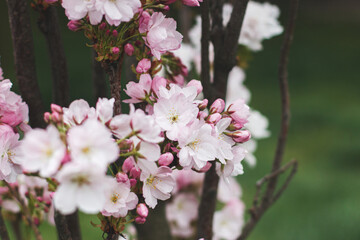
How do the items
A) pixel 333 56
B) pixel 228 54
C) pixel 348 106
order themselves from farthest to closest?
pixel 333 56
pixel 348 106
pixel 228 54

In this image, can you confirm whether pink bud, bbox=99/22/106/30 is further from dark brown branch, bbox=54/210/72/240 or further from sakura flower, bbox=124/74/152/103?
dark brown branch, bbox=54/210/72/240

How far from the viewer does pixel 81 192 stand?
1.36 feet

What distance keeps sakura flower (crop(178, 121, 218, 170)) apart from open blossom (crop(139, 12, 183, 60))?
0.10 metres

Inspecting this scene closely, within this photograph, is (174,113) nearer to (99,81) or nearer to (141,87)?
(141,87)

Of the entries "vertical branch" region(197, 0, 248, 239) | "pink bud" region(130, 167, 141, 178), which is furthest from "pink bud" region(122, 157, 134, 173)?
"vertical branch" region(197, 0, 248, 239)

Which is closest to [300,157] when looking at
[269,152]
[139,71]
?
[269,152]

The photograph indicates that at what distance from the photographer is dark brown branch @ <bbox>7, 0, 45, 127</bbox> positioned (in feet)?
2.45

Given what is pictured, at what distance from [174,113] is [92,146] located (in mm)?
146

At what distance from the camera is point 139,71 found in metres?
0.62

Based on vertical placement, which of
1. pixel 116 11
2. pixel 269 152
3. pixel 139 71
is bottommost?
pixel 269 152

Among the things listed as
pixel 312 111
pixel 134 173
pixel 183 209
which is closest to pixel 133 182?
pixel 134 173

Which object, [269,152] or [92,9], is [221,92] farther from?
[269,152]

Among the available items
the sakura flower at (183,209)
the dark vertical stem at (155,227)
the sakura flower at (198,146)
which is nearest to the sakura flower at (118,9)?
the sakura flower at (198,146)

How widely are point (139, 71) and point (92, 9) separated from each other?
13cm
